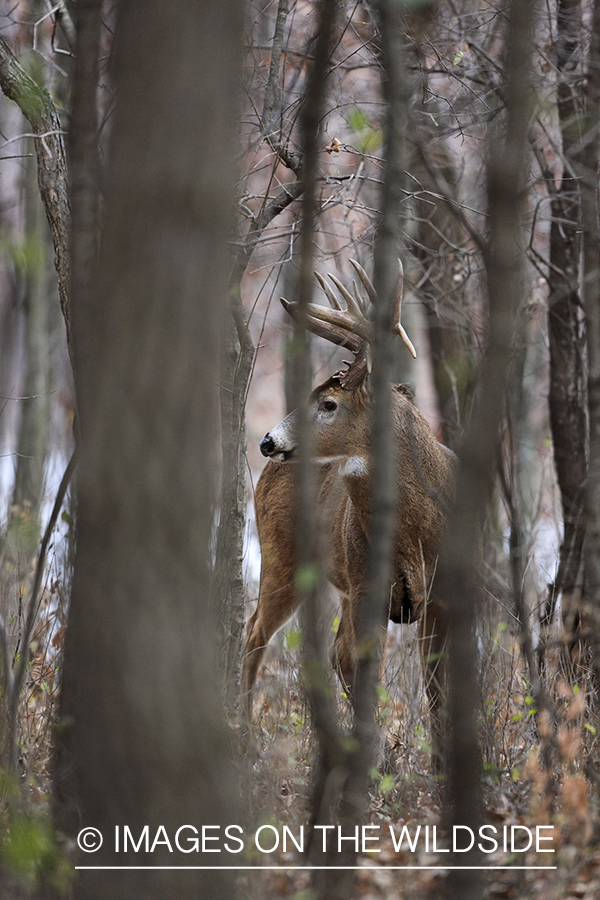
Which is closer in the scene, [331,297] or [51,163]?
[51,163]

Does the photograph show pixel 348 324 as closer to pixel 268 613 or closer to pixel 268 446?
pixel 268 446

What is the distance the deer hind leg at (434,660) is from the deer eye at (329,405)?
4.91 ft

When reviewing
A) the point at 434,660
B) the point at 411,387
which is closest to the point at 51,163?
the point at 411,387

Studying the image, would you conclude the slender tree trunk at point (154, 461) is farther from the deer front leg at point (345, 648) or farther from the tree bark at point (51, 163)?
the deer front leg at point (345, 648)

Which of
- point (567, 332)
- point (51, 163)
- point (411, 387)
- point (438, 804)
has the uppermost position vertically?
point (51, 163)

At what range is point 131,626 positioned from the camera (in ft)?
7.14

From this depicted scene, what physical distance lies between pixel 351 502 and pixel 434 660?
120 centimetres

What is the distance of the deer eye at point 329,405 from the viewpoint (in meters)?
5.94

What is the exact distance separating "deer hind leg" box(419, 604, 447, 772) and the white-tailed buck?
10 millimetres

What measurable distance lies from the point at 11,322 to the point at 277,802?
214 centimetres

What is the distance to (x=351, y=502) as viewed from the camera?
19.0 feet

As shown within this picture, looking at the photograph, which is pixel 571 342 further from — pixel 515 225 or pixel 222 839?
pixel 222 839

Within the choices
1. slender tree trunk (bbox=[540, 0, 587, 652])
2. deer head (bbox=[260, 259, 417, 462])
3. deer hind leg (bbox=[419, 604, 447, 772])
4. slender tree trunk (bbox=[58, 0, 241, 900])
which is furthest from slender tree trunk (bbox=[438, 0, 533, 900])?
slender tree trunk (bbox=[540, 0, 587, 652])

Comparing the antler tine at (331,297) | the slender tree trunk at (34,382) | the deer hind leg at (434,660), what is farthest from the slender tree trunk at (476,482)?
the slender tree trunk at (34,382)
